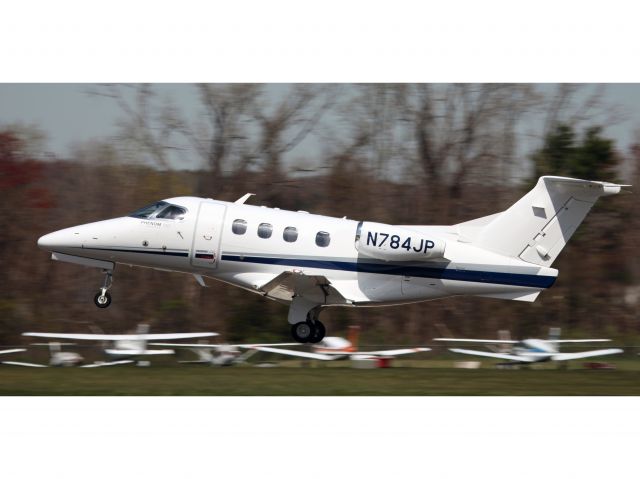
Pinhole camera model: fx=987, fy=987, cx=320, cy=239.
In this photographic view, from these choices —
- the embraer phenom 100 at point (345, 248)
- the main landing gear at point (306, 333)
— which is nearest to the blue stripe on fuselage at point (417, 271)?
the embraer phenom 100 at point (345, 248)

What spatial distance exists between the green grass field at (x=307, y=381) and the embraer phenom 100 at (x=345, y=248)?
159cm

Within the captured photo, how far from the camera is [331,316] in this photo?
29.0 meters

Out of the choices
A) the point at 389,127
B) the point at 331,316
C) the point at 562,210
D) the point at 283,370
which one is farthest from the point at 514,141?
the point at 283,370

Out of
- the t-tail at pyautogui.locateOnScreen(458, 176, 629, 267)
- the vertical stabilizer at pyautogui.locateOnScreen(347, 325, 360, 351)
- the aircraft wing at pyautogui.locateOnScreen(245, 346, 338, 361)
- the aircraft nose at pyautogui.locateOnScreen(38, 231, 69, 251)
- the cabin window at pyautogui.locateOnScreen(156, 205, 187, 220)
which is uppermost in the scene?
the t-tail at pyautogui.locateOnScreen(458, 176, 629, 267)

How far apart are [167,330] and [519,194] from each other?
11.2m

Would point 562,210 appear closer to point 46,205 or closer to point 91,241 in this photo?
point 91,241

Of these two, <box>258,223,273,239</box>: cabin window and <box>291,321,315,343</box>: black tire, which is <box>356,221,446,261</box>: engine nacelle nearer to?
<box>258,223,273,239</box>: cabin window

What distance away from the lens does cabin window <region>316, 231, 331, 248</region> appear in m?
20.2

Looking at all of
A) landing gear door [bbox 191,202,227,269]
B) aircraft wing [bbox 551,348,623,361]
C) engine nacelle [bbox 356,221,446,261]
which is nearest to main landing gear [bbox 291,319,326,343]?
engine nacelle [bbox 356,221,446,261]

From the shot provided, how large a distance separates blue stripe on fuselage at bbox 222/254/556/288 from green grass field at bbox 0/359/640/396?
6.35 feet

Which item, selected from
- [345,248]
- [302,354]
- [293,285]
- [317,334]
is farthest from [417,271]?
[302,354]

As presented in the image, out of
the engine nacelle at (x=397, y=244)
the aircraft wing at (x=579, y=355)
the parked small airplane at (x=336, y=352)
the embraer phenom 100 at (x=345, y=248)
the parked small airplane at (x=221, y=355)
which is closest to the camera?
the engine nacelle at (x=397, y=244)

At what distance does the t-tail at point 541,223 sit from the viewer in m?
20.0

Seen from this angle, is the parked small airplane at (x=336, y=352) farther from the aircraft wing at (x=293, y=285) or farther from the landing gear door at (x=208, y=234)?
the landing gear door at (x=208, y=234)
